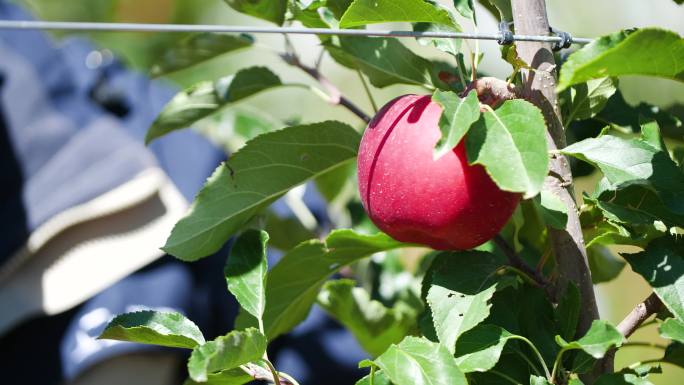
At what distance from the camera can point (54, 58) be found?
4.52 feet

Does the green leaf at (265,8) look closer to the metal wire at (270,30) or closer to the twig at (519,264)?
the metal wire at (270,30)

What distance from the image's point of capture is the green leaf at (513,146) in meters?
0.39

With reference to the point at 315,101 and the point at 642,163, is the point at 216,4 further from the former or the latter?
the point at 642,163

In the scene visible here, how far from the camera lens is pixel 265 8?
0.59m

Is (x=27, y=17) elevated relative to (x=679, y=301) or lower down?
lower down

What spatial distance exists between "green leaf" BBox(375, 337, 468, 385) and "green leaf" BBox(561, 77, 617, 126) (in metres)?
0.16

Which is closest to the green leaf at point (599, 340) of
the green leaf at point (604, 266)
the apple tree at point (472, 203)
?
the apple tree at point (472, 203)

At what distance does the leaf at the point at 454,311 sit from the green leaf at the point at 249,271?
0.10 meters

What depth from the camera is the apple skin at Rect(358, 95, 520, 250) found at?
0.44 m

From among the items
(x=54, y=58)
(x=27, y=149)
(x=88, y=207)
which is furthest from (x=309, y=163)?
(x=54, y=58)

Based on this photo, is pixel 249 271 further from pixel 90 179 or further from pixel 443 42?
pixel 90 179

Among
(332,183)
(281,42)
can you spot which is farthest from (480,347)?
(281,42)

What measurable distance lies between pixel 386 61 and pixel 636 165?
0.59 feet

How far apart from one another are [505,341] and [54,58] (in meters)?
1.12
